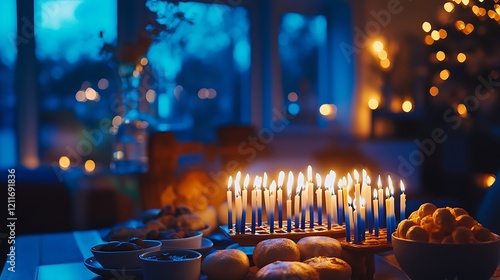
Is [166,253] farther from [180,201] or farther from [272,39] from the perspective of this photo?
[272,39]

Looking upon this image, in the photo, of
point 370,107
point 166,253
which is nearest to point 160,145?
point 166,253

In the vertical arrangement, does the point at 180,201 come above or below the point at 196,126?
below

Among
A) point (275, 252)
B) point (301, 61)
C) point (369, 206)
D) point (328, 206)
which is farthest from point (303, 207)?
point (301, 61)

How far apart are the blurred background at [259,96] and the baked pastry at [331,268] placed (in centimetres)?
219

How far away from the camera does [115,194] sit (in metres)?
3.52

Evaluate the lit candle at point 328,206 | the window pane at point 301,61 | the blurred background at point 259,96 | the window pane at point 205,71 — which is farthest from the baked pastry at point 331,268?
the window pane at point 301,61

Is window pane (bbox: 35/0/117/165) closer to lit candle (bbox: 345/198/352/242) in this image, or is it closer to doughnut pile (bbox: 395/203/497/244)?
lit candle (bbox: 345/198/352/242)

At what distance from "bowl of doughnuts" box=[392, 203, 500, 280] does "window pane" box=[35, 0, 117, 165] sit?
323cm

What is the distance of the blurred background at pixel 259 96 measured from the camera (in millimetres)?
3701

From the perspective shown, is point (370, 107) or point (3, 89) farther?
point (370, 107)

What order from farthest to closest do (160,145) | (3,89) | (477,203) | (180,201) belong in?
1. (477,203)
2. (3,89)
3. (160,145)
4. (180,201)

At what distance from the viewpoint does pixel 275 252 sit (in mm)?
1079

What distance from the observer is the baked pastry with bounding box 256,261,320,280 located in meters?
0.91

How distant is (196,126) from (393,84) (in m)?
1.65
